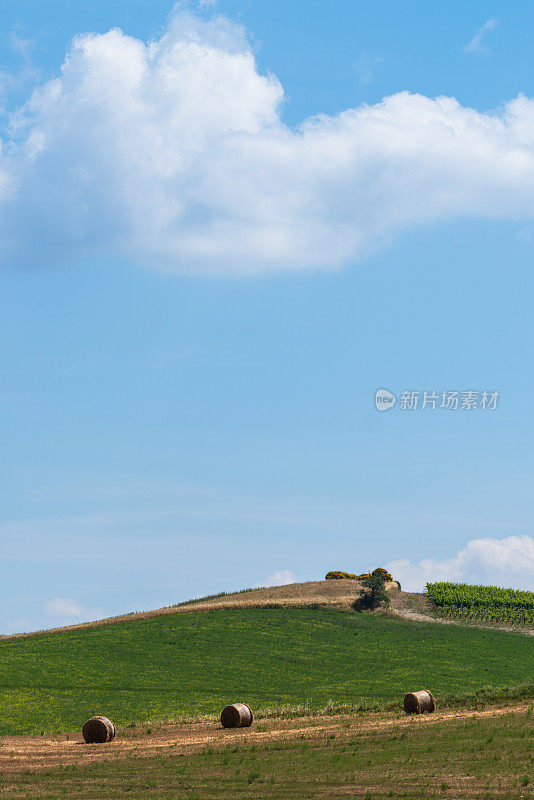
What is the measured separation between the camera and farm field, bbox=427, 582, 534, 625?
9800cm

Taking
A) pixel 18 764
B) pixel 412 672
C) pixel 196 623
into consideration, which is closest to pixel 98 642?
pixel 196 623

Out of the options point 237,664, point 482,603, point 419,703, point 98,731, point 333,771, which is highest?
point 482,603

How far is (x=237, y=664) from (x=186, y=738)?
86.9ft

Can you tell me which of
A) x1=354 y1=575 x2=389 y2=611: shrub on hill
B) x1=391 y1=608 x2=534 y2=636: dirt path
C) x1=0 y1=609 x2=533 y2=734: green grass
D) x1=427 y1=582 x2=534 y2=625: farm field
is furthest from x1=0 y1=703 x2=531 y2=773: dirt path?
x1=427 y1=582 x2=534 y2=625: farm field

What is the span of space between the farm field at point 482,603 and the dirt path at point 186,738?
183 feet

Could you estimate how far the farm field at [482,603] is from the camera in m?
98.0

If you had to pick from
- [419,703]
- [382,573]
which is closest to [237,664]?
[419,703]

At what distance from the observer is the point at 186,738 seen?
40.5m

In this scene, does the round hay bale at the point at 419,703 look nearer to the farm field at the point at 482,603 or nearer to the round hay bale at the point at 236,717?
the round hay bale at the point at 236,717

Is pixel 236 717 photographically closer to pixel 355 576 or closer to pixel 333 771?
pixel 333 771

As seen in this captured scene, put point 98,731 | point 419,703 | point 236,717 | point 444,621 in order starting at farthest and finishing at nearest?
1. point 444,621
2. point 419,703
3. point 236,717
4. point 98,731

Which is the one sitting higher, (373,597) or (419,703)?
(373,597)

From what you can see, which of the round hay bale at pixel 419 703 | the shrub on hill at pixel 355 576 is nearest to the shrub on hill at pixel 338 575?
the shrub on hill at pixel 355 576

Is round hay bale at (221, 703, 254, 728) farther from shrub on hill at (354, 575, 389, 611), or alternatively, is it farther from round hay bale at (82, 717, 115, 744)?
shrub on hill at (354, 575, 389, 611)
